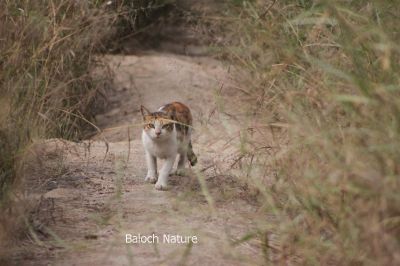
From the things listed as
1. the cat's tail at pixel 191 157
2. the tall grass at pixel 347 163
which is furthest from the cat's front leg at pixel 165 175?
the tall grass at pixel 347 163

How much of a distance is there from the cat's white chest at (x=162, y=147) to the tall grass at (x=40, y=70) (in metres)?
0.47

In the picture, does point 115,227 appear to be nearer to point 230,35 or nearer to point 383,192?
point 383,192

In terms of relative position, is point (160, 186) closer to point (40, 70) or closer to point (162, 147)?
point (162, 147)

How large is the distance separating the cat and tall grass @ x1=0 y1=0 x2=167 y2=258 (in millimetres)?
450

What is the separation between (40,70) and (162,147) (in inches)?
41.1

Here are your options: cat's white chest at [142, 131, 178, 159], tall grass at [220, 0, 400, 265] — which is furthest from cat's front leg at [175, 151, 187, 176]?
tall grass at [220, 0, 400, 265]

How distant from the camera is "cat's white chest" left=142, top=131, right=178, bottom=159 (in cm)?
489

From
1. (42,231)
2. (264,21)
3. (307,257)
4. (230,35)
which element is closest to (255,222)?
(307,257)

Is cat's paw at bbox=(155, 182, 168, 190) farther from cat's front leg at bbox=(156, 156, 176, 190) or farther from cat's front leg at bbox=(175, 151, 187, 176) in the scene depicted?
cat's front leg at bbox=(175, 151, 187, 176)

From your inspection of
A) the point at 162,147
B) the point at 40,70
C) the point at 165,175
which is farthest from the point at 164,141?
the point at 40,70

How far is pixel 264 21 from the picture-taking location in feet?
21.7

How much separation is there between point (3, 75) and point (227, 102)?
3.55 m

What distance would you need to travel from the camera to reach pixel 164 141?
16.0ft

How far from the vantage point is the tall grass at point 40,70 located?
367cm
